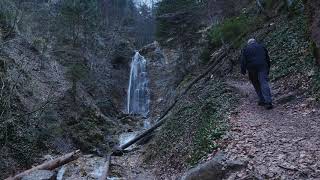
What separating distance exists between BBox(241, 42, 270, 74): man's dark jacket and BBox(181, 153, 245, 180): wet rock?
3790 mm

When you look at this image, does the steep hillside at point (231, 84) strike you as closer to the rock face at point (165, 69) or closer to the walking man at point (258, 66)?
the walking man at point (258, 66)

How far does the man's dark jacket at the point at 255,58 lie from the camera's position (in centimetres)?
1013

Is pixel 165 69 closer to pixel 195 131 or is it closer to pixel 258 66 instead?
pixel 195 131

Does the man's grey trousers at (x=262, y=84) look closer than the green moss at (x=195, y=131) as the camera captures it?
No

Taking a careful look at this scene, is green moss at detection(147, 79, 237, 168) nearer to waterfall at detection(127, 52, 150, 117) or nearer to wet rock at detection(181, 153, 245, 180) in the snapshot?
wet rock at detection(181, 153, 245, 180)

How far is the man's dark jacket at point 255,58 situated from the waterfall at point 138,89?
79.8 ft

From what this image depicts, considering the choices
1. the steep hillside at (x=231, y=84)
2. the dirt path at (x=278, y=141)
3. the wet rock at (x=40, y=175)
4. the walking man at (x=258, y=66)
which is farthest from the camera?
the walking man at (x=258, y=66)

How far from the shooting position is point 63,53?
30766 mm

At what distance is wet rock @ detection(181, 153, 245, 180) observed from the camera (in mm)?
6469

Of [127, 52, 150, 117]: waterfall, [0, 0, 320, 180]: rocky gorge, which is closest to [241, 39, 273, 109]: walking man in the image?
[0, 0, 320, 180]: rocky gorge

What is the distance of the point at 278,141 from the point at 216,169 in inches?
54.5

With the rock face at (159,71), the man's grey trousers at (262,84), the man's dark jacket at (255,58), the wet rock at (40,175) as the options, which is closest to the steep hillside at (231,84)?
the man's grey trousers at (262,84)

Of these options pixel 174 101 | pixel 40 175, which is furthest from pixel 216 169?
pixel 174 101

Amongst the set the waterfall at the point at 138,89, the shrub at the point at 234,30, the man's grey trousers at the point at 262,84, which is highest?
the shrub at the point at 234,30
